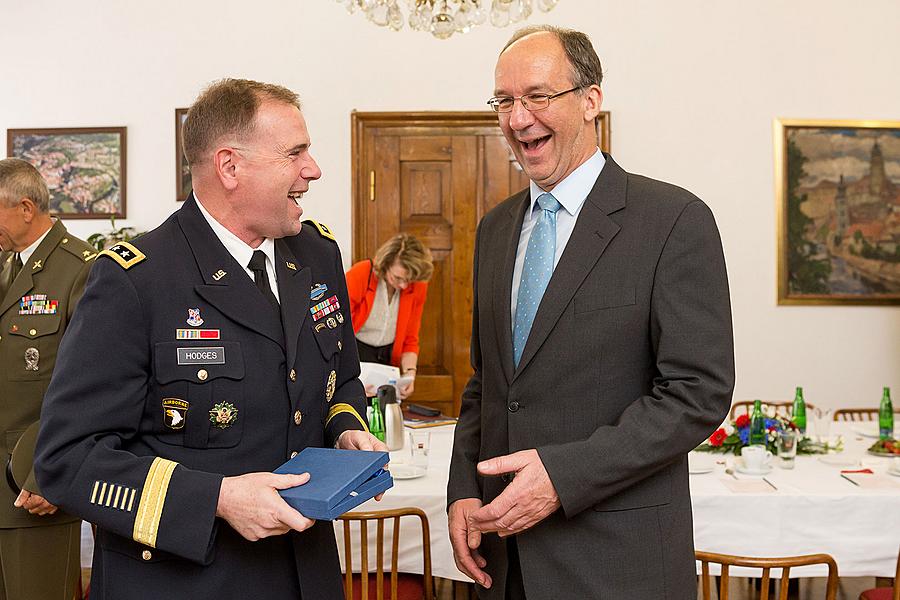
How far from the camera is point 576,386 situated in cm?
172

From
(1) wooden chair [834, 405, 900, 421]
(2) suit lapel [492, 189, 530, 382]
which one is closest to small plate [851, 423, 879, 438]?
(1) wooden chair [834, 405, 900, 421]

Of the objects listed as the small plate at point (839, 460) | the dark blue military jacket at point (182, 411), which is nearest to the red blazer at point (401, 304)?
the small plate at point (839, 460)

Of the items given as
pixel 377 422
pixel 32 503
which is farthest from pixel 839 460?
pixel 32 503

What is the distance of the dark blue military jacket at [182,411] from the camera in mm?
1552

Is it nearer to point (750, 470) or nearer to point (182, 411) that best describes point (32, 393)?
point (182, 411)

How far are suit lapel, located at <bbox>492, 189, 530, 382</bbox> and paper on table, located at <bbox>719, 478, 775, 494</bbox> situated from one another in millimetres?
1624

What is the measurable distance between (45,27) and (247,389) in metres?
5.30

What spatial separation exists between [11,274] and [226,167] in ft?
6.12

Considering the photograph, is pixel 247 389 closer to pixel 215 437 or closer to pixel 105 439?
pixel 215 437

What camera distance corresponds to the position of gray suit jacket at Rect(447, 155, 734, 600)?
1628mm

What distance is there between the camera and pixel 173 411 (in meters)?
1.64

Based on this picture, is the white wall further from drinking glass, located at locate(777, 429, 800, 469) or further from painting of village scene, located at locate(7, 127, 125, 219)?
drinking glass, located at locate(777, 429, 800, 469)

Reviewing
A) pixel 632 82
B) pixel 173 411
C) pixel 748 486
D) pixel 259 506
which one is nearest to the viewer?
pixel 259 506

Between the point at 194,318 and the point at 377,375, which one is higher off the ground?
the point at 194,318
